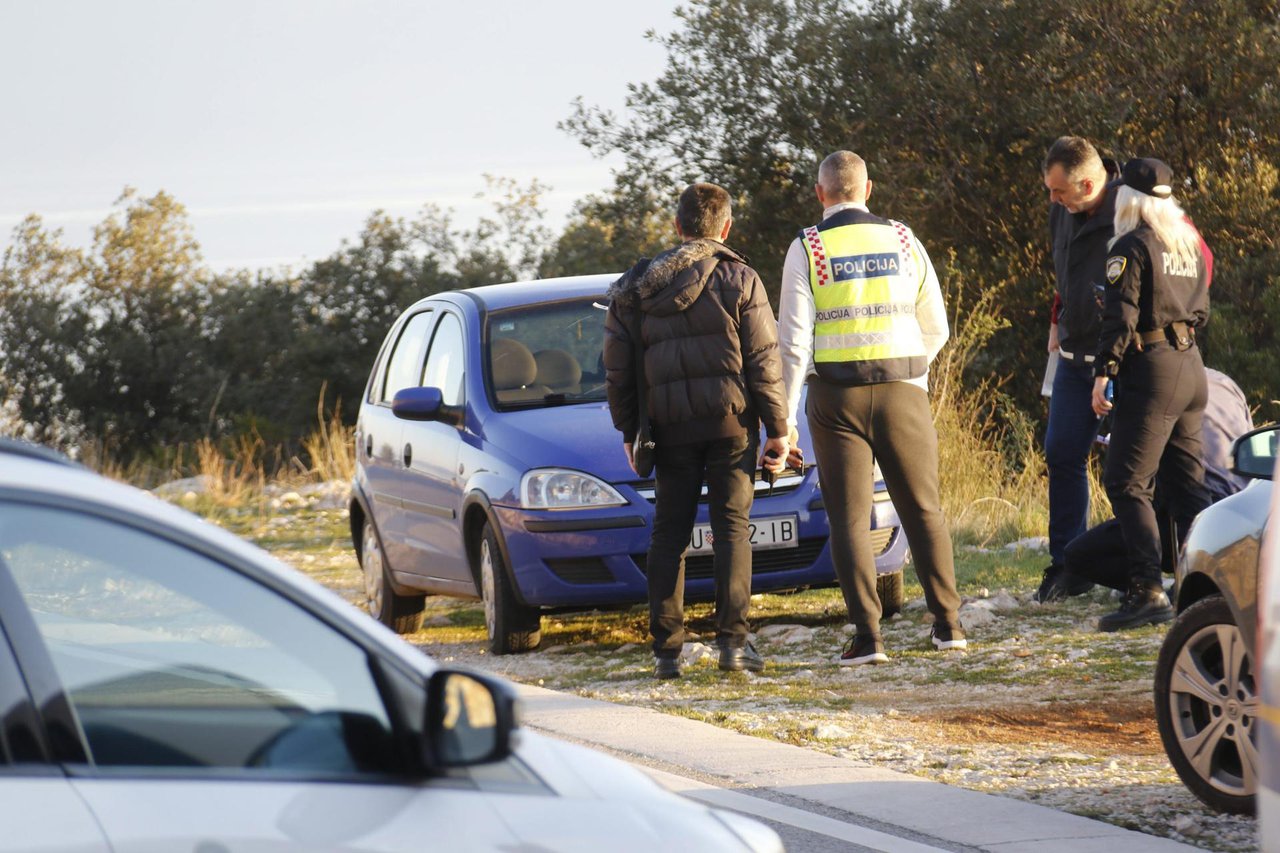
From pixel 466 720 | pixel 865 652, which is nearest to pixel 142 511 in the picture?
pixel 466 720

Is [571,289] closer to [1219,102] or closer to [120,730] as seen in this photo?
[120,730]

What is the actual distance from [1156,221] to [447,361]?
359 centimetres

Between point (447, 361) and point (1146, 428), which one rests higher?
point (447, 361)

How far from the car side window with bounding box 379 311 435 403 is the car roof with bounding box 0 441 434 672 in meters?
7.61

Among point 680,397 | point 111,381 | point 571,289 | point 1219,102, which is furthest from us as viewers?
point 111,381

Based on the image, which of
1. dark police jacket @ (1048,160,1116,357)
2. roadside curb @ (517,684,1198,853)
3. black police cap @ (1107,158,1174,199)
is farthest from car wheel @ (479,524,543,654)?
black police cap @ (1107,158,1174,199)

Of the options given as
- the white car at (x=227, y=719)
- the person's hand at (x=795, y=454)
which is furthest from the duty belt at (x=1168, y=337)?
the white car at (x=227, y=719)

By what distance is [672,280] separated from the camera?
777 centimetres

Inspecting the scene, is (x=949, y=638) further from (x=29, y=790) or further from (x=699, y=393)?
(x=29, y=790)

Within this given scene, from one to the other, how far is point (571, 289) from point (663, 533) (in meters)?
2.17

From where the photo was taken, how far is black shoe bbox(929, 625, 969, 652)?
27.2 ft

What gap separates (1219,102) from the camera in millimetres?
20281

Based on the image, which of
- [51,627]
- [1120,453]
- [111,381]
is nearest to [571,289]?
[1120,453]

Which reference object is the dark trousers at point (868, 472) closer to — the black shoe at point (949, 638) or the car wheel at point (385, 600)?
the black shoe at point (949, 638)
